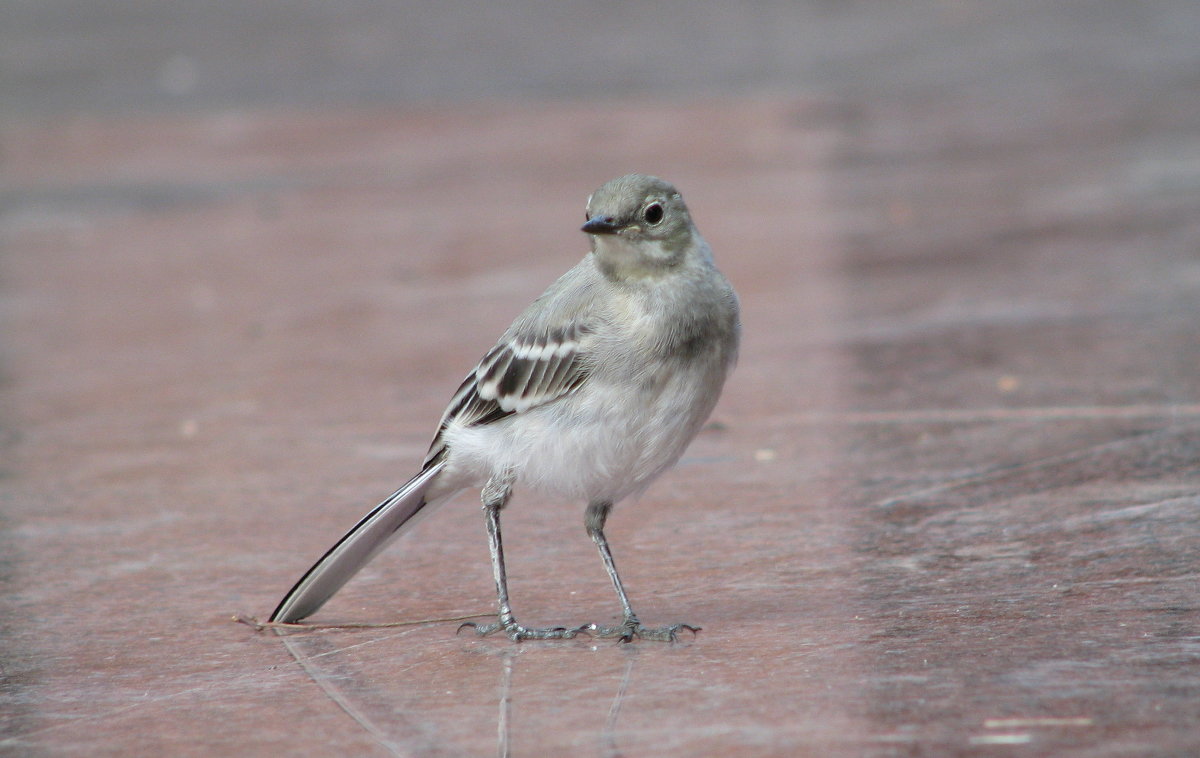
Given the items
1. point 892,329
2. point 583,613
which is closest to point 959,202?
point 892,329

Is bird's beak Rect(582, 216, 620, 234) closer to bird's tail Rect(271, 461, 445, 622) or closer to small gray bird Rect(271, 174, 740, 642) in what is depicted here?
small gray bird Rect(271, 174, 740, 642)

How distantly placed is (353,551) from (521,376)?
2.24 ft

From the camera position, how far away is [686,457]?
619 cm

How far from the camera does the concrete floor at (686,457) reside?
3678mm

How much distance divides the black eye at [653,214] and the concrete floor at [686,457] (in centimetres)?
106

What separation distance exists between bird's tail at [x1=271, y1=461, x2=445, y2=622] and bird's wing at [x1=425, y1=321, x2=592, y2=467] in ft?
0.44

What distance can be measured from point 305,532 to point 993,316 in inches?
159

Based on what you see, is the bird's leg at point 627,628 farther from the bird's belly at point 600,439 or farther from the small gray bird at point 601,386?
the bird's belly at point 600,439

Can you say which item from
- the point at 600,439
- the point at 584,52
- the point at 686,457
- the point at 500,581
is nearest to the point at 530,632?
the point at 500,581

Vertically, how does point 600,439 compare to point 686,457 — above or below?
above

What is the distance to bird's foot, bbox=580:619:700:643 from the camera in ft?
13.6

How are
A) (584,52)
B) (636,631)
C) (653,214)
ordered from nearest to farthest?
1. (636,631)
2. (653,214)
3. (584,52)

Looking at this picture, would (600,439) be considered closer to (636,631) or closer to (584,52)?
(636,631)

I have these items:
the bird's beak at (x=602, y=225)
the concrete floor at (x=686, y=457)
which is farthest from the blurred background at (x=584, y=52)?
the bird's beak at (x=602, y=225)
